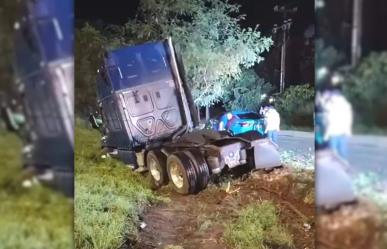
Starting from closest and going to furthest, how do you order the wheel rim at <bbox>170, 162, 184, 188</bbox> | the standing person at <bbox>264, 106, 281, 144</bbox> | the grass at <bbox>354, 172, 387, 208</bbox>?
the grass at <bbox>354, 172, 387, 208</bbox>
the standing person at <bbox>264, 106, 281, 144</bbox>
the wheel rim at <bbox>170, 162, 184, 188</bbox>

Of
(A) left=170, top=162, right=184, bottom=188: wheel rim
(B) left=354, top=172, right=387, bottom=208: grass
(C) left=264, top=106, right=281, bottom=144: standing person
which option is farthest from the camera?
(A) left=170, top=162, right=184, bottom=188: wheel rim

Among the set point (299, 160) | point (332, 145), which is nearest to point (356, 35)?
point (332, 145)

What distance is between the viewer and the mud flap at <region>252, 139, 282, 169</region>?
2256 millimetres

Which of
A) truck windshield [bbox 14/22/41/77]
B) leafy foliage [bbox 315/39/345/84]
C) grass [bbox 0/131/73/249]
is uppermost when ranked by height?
truck windshield [bbox 14/22/41/77]

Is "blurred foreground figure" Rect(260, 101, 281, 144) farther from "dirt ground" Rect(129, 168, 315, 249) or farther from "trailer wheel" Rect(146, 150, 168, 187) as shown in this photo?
"trailer wheel" Rect(146, 150, 168, 187)

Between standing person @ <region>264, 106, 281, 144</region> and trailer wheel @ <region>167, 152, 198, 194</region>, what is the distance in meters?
0.36

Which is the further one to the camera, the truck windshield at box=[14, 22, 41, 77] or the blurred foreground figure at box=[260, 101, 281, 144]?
the truck windshield at box=[14, 22, 41, 77]

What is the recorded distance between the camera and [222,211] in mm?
2289

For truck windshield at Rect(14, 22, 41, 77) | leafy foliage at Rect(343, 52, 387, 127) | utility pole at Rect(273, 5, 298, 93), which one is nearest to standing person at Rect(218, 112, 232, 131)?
utility pole at Rect(273, 5, 298, 93)

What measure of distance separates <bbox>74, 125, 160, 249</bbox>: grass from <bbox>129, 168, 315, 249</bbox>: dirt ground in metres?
0.07

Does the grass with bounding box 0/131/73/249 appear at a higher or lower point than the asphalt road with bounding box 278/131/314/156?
lower

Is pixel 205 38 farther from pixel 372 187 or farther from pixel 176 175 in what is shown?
pixel 372 187

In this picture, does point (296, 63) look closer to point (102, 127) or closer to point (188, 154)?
point (188, 154)

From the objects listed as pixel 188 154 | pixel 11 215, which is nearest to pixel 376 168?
pixel 188 154
